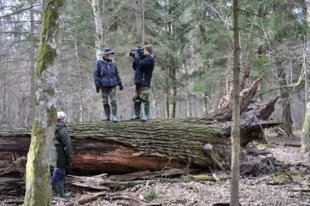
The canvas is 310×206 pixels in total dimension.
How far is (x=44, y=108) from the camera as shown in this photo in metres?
5.28

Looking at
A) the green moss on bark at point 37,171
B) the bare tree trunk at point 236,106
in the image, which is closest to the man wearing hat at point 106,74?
the green moss on bark at point 37,171

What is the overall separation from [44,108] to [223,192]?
4.36 m

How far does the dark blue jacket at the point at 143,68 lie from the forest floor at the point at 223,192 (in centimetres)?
277

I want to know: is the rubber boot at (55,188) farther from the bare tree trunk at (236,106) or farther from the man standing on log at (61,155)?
the bare tree trunk at (236,106)

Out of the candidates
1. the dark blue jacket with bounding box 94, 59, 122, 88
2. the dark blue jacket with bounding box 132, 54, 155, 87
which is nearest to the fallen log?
the dark blue jacket with bounding box 94, 59, 122, 88

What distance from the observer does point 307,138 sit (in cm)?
1427

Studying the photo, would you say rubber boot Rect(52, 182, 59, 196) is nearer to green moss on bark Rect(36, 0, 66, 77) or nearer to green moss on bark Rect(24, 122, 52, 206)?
green moss on bark Rect(24, 122, 52, 206)

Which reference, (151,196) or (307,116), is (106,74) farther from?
(307,116)

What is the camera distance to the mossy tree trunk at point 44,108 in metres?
5.26

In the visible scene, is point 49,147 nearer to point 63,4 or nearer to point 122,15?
point 63,4

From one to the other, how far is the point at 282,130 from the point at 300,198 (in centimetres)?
1456

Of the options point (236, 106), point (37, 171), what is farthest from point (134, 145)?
point (37, 171)

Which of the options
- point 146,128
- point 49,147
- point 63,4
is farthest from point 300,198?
point 63,4

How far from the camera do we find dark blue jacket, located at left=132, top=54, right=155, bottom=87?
9414 millimetres
